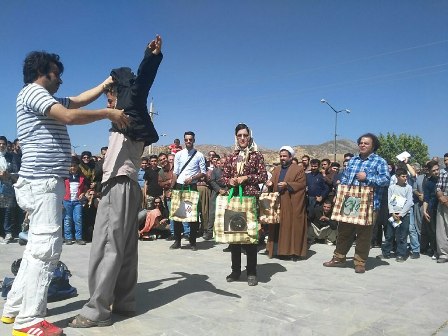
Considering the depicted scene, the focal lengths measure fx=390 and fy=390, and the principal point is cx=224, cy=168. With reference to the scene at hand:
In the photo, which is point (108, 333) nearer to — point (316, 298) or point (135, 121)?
point (135, 121)

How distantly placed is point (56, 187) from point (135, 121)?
0.87 m

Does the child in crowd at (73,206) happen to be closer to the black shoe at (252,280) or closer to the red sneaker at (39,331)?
the black shoe at (252,280)

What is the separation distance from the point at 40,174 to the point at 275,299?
2686 millimetres

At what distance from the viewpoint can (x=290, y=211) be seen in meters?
6.77

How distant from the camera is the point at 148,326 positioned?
10.9 feet

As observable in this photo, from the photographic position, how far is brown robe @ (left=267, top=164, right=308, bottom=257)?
6582 millimetres

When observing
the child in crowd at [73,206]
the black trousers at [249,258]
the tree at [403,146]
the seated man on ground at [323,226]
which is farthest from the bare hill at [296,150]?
the black trousers at [249,258]

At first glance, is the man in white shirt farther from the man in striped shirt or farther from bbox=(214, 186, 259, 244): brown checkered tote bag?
the man in striped shirt

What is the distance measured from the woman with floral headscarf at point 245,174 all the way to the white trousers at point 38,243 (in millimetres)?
2294

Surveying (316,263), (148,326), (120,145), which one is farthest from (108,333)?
(316,263)

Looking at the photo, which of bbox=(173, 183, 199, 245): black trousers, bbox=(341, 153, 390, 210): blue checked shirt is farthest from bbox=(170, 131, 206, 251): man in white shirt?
bbox=(341, 153, 390, 210): blue checked shirt

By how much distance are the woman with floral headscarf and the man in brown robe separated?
1714mm

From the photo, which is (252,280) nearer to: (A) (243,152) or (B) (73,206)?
(A) (243,152)

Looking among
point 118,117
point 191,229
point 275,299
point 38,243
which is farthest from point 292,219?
point 38,243
